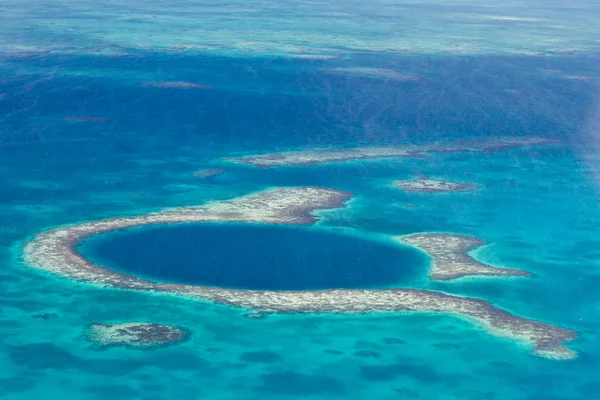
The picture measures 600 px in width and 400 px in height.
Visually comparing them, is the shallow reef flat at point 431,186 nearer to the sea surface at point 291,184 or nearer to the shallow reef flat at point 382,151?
the sea surface at point 291,184

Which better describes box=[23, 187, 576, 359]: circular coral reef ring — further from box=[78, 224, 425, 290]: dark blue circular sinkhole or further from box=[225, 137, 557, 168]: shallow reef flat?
box=[225, 137, 557, 168]: shallow reef flat

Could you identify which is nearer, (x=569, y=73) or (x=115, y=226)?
(x=115, y=226)

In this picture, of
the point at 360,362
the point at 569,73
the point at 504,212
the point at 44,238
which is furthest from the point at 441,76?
the point at 360,362

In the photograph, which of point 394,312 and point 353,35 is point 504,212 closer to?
point 394,312

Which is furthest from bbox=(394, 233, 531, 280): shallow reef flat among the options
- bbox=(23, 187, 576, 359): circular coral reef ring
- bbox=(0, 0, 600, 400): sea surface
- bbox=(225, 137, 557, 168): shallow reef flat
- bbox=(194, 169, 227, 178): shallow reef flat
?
bbox=(225, 137, 557, 168): shallow reef flat

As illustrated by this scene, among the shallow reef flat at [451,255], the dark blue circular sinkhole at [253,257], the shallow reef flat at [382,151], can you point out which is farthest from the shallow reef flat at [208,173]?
the shallow reef flat at [451,255]

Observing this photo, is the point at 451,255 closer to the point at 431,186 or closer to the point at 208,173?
the point at 431,186
